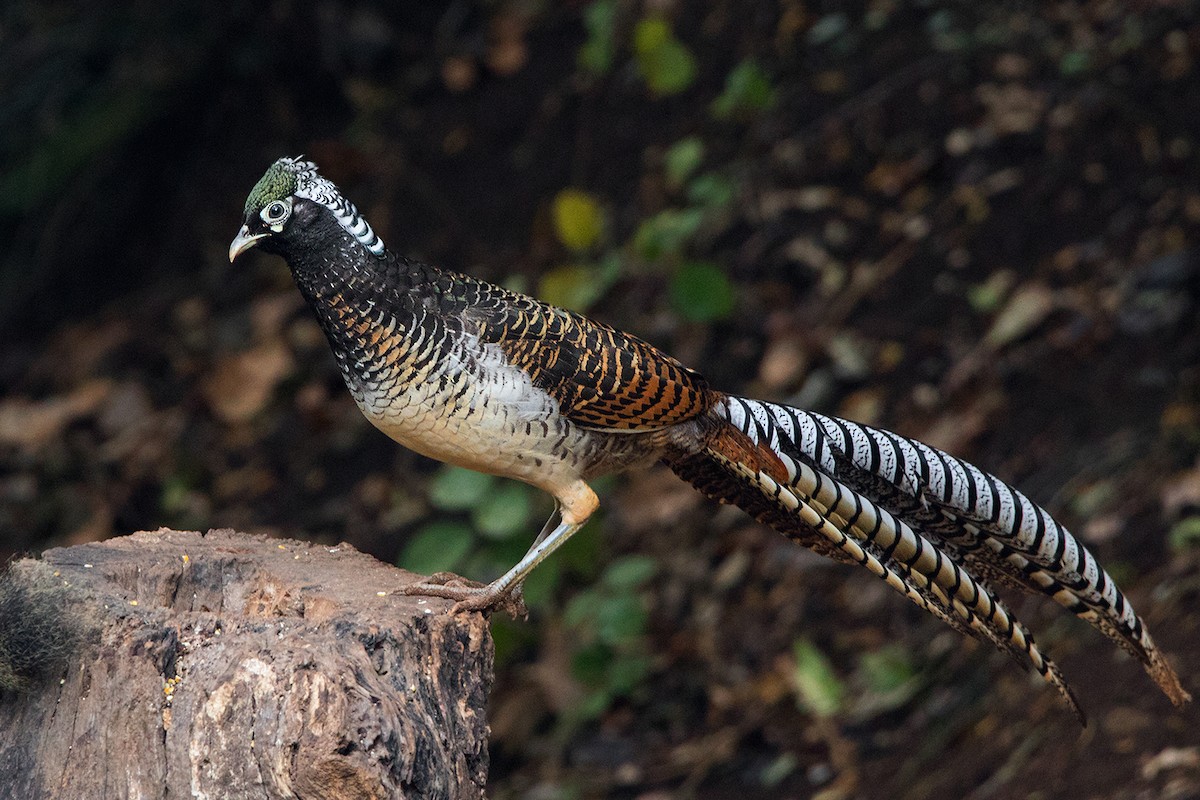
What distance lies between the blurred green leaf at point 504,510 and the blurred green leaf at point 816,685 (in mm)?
1596

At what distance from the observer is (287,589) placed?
3855mm

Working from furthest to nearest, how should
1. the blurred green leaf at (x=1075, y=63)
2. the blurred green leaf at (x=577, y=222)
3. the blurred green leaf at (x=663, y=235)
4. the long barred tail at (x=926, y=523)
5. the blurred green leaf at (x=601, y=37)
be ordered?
the blurred green leaf at (x=1075, y=63)
the blurred green leaf at (x=601, y=37)
the blurred green leaf at (x=663, y=235)
the blurred green leaf at (x=577, y=222)
the long barred tail at (x=926, y=523)

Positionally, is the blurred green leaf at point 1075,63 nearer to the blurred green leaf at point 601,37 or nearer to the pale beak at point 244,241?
the blurred green leaf at point 601,37

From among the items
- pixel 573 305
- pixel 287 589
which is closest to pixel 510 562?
pixel 573 305

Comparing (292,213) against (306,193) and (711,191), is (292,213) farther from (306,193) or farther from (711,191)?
(711,191)

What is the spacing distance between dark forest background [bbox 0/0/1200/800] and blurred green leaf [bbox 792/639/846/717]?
28 mm

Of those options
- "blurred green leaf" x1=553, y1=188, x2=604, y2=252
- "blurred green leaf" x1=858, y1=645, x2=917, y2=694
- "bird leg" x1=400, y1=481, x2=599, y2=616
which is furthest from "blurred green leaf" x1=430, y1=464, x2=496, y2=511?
"blurred green leaf" x1=858, y1=645, x2=917, y2=694

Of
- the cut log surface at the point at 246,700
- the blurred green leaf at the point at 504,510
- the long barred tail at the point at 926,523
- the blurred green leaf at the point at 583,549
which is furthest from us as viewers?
the blurred green leaf at the point at 583,549

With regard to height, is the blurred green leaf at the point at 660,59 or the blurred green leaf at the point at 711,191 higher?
the blurred green leaf at the point at 660,59

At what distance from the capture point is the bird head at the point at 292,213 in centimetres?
418

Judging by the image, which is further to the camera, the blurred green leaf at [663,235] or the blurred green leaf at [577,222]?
the blurred green leaf at [663,235]

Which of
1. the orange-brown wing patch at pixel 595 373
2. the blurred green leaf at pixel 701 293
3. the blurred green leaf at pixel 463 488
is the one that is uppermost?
the blurred green leaf at pixel 701 293

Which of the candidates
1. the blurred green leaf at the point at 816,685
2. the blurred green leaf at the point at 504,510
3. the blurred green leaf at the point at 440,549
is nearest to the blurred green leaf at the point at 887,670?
the blurred green leaf at the point at 816,685

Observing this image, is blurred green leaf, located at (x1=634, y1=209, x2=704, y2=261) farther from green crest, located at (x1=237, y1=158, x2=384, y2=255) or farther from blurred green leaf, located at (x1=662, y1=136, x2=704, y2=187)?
green crest, located at (x1=237, y1=158, x2=384, y2=255)
